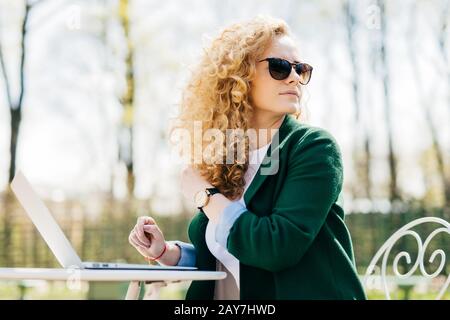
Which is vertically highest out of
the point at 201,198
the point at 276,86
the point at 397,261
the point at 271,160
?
the point at 276,86

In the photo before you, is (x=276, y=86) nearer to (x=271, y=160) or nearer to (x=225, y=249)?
(x=271, y=160)

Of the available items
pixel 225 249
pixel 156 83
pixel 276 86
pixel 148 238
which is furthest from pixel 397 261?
pixel 156 83

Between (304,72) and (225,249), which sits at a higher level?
(304,72)

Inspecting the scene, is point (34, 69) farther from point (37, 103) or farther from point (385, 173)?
point (385, 173)

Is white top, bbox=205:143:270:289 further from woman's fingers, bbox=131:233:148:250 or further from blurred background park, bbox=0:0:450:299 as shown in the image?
blurred background park, bbox=0:0:450:299

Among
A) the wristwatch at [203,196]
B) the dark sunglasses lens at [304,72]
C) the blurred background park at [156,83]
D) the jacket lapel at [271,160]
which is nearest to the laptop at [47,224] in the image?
the wristwatch at [203,196]

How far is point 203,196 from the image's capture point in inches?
87.0

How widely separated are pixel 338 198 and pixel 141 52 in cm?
1131

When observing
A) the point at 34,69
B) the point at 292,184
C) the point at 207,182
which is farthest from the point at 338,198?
the point at 34,69

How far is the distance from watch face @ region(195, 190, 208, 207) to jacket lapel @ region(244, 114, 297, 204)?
0.13 metres

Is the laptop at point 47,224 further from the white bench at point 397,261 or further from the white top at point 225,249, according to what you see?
the white bench at point 397,261

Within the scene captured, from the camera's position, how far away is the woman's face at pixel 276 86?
235 cm

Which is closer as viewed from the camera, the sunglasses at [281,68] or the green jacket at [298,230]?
the green jacket at [298,230]

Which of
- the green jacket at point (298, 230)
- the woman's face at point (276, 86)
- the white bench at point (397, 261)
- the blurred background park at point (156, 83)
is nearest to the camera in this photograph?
the green jacket at point (298, 230)
